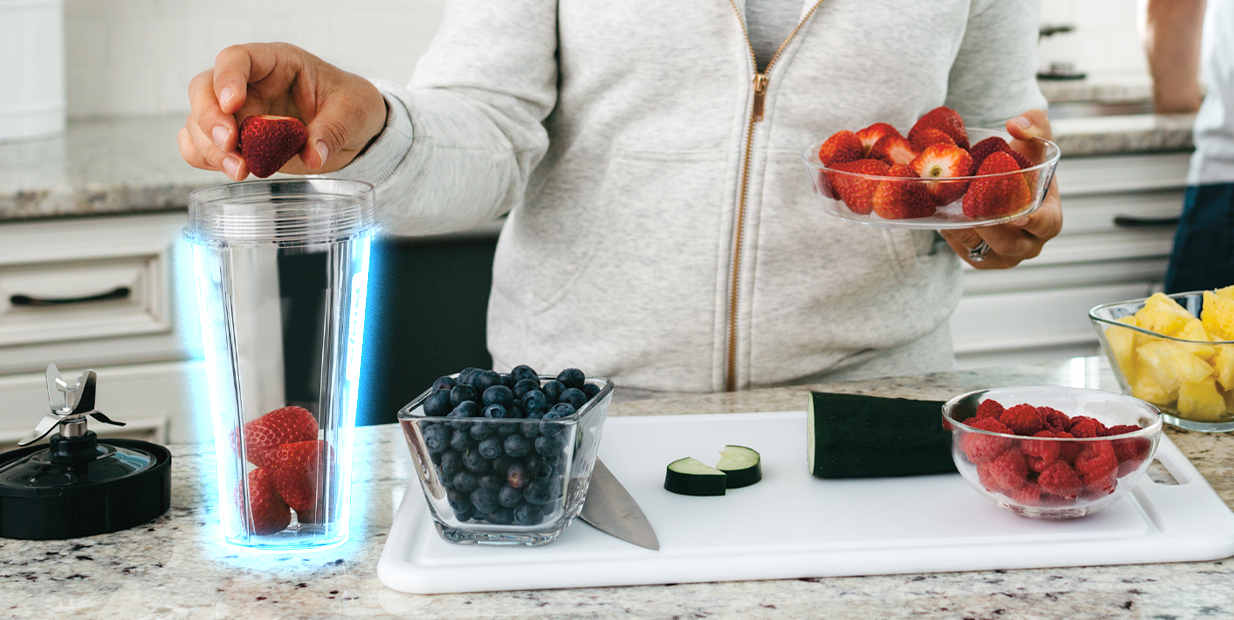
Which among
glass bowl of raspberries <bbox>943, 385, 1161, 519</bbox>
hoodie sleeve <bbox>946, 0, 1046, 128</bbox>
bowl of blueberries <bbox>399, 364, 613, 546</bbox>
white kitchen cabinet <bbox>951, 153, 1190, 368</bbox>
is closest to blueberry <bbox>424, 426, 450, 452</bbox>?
bowl of blueberries <bbox>399, 364, 613, 546</bbox>

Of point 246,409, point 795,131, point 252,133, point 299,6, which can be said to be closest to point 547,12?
point 795,131

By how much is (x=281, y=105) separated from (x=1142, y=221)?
1.88 metres

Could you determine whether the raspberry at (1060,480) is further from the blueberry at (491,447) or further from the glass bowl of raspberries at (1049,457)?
the blueberry at (491,447)

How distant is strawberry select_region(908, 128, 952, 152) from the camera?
3.58 feet

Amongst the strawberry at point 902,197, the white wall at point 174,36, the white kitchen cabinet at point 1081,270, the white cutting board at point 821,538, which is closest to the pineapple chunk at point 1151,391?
the white cutting board at point 821,538

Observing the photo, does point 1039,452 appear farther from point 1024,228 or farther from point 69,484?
point 69,484

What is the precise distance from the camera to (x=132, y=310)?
1.84 meters

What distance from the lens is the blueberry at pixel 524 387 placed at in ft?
2.48

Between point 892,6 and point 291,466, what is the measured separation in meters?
0.75

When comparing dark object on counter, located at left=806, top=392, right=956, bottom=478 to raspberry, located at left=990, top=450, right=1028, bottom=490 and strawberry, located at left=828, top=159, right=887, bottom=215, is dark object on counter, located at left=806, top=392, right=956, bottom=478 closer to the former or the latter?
raspberry, located at left=990, top=450, right=1028, bottom=490

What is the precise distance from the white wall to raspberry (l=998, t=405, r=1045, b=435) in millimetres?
1974

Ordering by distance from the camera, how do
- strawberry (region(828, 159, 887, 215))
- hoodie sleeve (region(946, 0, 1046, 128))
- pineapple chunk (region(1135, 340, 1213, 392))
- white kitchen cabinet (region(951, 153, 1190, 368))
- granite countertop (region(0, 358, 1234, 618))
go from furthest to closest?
white kitchen cabinet (region(951, 153, 1190, 368)) < hoodie sleeve (region(946, 0, 1046, 128)) < strawberry (region(828, 159, 887, 215)) < pineapple chunk (region(1135, 340, 1213, 392)) < granite countertop (region(0, 358, 1234, 618))

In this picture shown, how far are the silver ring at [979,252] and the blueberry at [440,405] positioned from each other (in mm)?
684

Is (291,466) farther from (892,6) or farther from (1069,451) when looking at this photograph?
(892,6)
